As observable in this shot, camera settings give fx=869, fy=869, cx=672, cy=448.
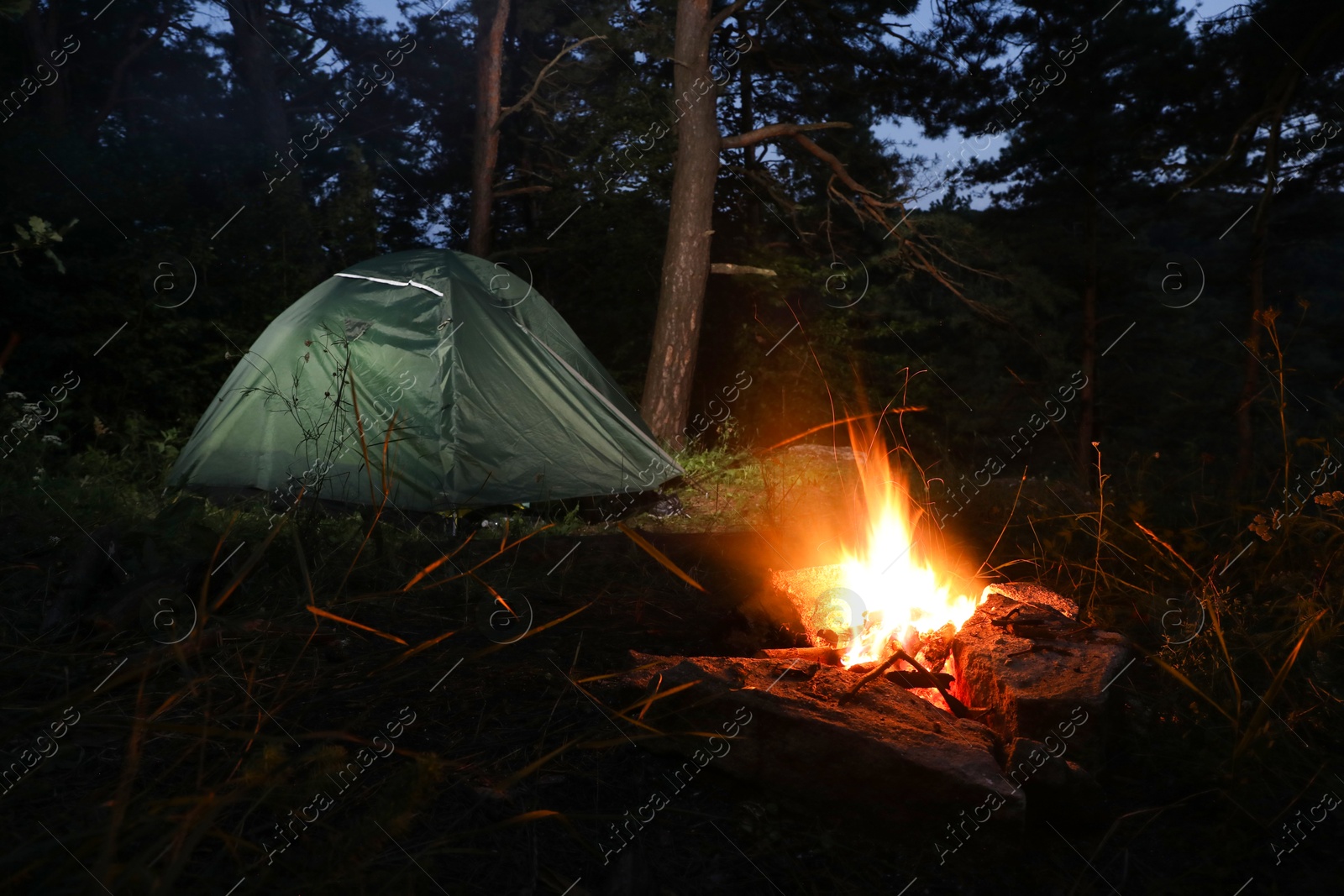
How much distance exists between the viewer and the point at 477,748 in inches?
75.4

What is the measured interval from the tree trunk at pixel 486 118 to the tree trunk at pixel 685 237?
398cm

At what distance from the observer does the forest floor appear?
1.52 meters

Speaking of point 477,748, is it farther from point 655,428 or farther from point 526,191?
point 526,191

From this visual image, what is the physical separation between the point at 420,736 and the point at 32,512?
2581 mm

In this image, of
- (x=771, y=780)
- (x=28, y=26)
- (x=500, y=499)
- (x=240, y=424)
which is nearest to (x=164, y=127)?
(x=28, y=26)

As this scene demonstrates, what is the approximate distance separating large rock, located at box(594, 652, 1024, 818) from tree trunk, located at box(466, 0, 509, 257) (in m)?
10.9

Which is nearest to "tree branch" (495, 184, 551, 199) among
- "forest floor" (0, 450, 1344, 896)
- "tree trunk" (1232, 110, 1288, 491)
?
"tree trunk" (1232, 110, 1288, 491)

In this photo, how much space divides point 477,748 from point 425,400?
4.24 meters

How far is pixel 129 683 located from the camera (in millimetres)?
2057

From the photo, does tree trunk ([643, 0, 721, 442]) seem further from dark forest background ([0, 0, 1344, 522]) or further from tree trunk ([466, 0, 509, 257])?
tree trunk ([466, 0, 509, 257])

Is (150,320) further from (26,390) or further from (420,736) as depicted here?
(420,736)

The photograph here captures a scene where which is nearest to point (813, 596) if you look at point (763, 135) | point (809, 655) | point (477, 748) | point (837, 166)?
point (809, 655)

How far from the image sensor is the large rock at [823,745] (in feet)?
6.04

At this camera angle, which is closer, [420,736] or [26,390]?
[420,736]
